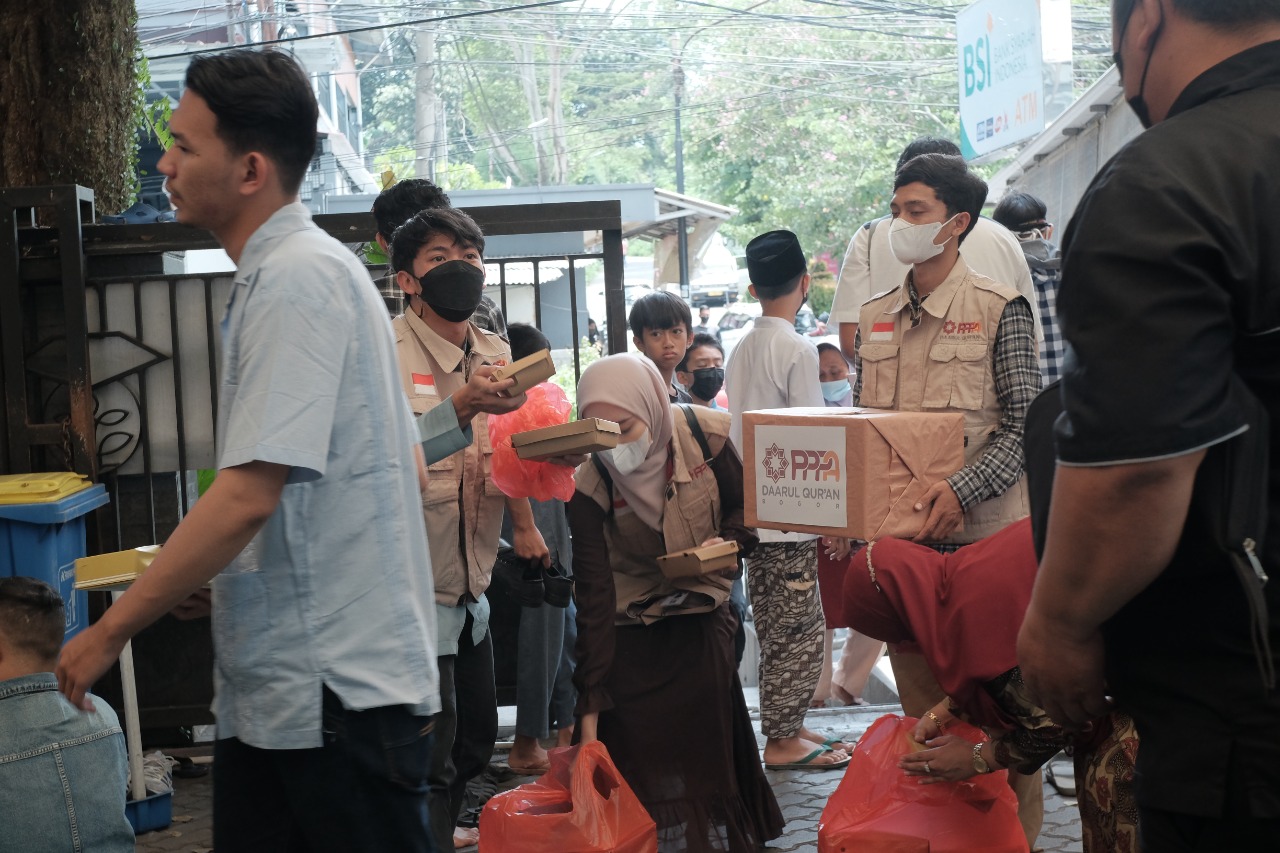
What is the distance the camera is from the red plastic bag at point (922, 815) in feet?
10.1

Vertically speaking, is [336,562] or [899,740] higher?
[336,562]

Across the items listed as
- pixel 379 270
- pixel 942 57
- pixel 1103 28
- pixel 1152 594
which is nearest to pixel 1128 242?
pixel 1152 594

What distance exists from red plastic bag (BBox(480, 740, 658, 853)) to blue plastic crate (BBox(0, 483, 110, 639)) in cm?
176

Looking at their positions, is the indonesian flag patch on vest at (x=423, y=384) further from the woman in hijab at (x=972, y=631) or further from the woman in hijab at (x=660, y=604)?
the woman in hijab at (x=972, y=631)

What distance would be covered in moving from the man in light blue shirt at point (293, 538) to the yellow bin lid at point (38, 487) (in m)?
2.59

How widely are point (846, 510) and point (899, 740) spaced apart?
60 centimetres

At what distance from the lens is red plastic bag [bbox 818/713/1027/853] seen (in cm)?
308

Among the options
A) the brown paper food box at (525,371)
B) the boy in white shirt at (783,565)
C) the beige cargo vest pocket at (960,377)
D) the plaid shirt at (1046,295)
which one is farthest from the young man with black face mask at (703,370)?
the brown paper food box at (525,371)

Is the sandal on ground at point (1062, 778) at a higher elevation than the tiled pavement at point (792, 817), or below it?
higher

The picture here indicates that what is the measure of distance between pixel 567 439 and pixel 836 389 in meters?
5.93

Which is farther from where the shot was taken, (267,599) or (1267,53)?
(267,599)

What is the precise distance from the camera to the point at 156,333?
535 cm

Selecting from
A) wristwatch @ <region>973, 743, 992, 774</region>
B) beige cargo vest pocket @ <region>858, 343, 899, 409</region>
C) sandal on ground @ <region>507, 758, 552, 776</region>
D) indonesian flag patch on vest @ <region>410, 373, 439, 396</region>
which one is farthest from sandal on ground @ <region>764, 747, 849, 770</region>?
indonesian flag patch on vest @ <region>410, 373, 439, 396</region>

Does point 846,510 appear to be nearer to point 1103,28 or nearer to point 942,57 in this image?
point 1103,28
